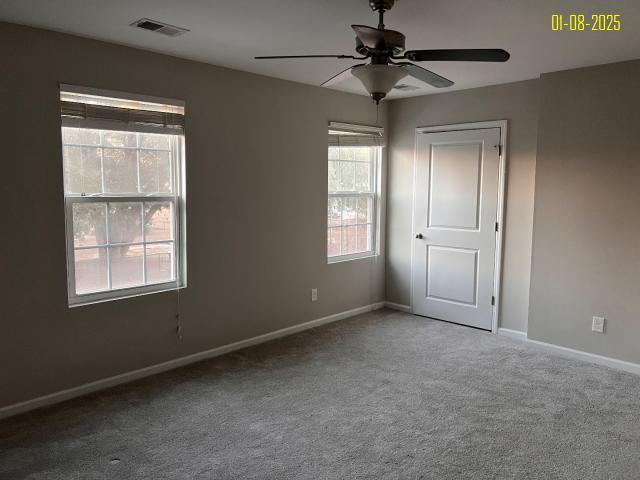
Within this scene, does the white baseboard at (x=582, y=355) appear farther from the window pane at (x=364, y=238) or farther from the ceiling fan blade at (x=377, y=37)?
the ceiling fan blade at (x=377, y=37)

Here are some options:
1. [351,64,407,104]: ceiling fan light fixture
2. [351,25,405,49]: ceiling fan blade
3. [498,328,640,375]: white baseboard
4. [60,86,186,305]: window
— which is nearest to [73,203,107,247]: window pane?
[60,86,186,305]: window

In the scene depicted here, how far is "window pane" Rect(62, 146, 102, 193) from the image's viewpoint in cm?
323

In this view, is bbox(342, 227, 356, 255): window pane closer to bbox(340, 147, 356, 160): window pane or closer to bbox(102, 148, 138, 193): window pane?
bbox(340, 147, 356, 160): window pane

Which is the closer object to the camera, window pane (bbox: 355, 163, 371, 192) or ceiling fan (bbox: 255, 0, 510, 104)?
ceiling fan (bbox: 255, 0, 510, 104)

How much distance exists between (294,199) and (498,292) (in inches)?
83.1

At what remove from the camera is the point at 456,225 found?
5.01 metres

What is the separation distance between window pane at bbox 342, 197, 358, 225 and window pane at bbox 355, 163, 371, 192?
16cm

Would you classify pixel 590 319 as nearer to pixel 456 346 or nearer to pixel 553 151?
pixel 456 346

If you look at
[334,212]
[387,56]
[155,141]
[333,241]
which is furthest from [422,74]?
[333,241]

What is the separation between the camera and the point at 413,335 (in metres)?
4.70

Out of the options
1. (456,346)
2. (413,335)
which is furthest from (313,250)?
(456,346)

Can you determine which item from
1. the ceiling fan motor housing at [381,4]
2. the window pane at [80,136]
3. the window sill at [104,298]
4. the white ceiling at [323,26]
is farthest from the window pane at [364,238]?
the ceiling fan motor housing at [381,4]

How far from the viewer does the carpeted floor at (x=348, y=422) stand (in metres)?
2.54

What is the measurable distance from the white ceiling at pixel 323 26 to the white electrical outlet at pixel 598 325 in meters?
1.99
